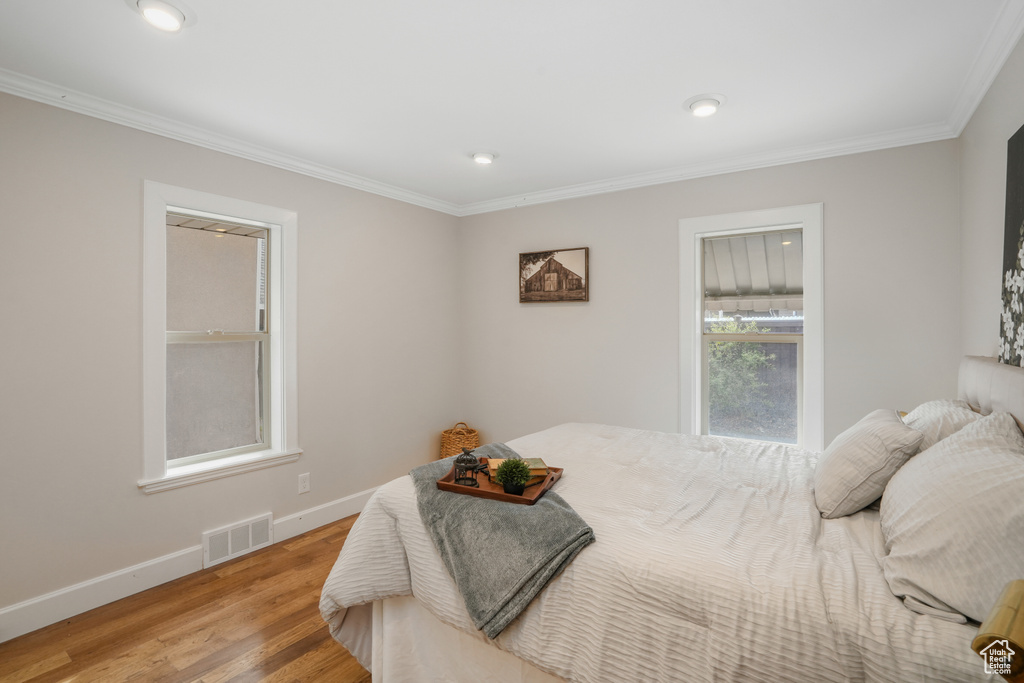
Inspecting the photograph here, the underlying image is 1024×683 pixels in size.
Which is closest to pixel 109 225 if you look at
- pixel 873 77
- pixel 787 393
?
pixel 873 77

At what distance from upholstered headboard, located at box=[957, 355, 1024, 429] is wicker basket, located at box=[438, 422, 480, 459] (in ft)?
10.8

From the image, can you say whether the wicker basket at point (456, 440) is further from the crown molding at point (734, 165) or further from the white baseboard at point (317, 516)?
the crown molding at point (734, 165)

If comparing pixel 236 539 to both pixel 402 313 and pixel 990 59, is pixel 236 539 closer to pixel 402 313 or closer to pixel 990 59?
pixel 402 313

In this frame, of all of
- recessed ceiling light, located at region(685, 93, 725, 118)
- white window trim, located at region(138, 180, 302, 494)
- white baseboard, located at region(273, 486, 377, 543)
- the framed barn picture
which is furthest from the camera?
the framed barn picture

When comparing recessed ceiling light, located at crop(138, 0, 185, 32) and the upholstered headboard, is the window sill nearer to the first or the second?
recessed ceiling light, located at crop(138, 0, 185, 32)

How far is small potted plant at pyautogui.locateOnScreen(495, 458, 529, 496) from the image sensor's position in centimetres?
184

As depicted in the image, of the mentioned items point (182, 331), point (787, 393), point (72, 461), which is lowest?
point (72, 461)

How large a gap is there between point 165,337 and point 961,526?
341 cm

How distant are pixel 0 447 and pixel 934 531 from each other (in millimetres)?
3471

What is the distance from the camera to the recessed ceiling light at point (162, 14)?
1.77m

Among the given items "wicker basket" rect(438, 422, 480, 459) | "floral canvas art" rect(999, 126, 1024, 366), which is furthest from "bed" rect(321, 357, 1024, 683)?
"wicker basket" rect(438, 422, 480, 459)

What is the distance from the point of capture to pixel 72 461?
2473mm

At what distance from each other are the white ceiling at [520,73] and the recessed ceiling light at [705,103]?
7cm

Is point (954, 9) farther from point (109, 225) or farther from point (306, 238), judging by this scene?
point (109, 225)
